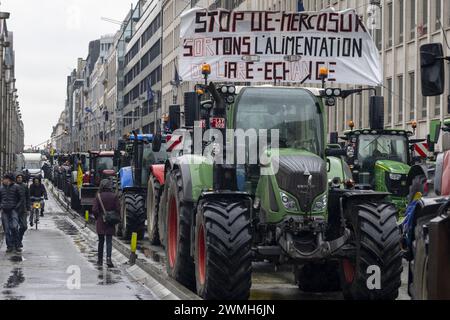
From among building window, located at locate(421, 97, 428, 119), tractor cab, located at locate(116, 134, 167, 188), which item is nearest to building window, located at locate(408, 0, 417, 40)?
building window, located at locate(421, 97, 428, 119)

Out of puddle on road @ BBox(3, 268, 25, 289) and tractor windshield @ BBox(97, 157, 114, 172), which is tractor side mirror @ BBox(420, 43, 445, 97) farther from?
tractor windshield @ BBox(97, 157, 114, 172)

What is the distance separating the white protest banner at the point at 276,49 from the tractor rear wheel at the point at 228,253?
358 cm

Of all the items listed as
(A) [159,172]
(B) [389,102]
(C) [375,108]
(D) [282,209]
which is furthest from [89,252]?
(B) [389,102]

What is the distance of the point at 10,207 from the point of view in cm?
2581

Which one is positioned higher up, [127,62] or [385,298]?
[127,62]

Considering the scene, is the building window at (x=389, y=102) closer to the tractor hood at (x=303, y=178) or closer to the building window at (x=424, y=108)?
the building window at (x=424, y=108)

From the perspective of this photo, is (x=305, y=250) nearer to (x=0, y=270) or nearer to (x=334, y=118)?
(x=0, y=270)

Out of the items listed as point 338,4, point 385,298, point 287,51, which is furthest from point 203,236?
point 338,4

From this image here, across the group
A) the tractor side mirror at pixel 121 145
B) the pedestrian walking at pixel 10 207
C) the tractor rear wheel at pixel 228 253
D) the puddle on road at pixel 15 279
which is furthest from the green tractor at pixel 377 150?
the tractor rear wheel at pixel 228 253

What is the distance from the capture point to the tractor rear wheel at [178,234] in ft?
54.0

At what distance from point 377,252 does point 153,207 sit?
12998 millimetres

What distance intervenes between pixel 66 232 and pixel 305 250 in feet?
70.3

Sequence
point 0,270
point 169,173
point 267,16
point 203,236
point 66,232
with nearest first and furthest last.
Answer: point 203,236 < point 267,16 < point 169,173 < point 0,270 < point 66,232
